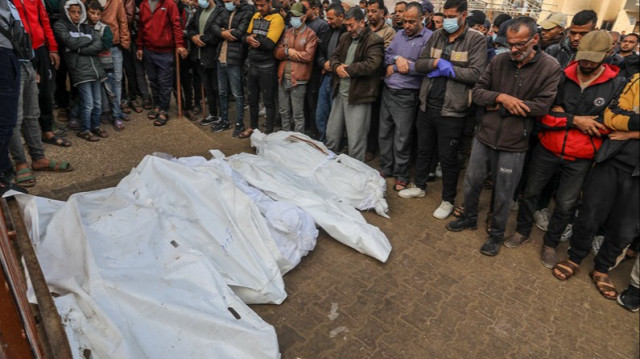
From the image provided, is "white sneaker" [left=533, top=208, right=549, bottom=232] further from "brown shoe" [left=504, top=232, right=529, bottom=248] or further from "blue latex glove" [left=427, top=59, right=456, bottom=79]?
"blue latex glove" [left=427, top=59, right=456, bottom=79]

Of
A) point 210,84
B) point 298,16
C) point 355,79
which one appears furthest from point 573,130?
point 210,84

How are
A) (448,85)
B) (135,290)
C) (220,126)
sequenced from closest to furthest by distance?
(135,290) < (448,85) < (220,126)

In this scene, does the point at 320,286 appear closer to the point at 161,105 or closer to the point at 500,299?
the point at 500,299

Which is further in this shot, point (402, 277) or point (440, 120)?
point (440, 120)

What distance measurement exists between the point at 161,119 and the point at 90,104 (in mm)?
1105

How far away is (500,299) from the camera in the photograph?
327 cm

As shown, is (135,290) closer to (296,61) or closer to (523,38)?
(523,38)

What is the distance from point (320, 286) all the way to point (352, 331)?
52 cm

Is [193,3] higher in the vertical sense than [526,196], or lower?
higher

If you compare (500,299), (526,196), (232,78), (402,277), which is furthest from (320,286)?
(232,78)

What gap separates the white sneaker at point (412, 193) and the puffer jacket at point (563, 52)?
79.9 inches

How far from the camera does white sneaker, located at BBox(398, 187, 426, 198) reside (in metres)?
4.82

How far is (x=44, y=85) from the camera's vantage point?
490 cm

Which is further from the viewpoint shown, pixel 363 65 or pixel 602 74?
pixel 363 65
